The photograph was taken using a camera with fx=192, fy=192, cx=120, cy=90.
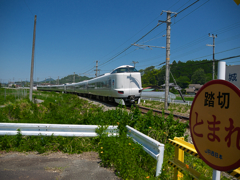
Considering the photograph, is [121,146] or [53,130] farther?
[53,130]

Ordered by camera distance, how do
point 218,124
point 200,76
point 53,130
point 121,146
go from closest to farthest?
point 218,124 → point 121,146 → point 53,130 → point 200,76

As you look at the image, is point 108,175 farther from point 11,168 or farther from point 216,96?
point 216,96

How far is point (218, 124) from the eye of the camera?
1654 millimetres

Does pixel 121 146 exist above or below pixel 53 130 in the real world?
below

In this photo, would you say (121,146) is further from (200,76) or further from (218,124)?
(200,76)

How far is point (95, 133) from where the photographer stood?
5.02m

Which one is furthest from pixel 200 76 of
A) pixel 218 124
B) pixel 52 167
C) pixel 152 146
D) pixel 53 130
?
pixel 218 124

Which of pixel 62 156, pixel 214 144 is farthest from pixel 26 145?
pixel 214 144

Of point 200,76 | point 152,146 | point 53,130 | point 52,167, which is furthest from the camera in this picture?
point 200,76

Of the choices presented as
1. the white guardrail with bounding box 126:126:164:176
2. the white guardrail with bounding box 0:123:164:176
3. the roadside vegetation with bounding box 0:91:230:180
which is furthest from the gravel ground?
the white guardrail with bounding box 126:126:164:176

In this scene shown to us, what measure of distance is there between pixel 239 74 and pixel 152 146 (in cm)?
231

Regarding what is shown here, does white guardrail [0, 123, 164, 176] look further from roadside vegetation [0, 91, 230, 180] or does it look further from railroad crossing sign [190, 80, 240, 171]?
railroad crossing sign [190, 80, 240, 171]

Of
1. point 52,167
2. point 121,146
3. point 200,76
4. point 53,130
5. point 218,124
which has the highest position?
point 200,76

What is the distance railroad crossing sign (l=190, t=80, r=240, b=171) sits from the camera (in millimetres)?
1509
